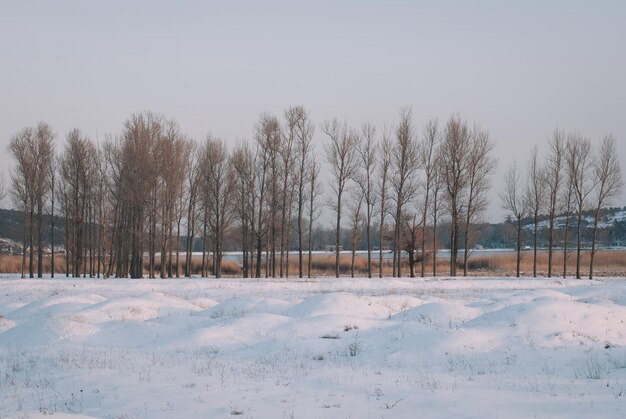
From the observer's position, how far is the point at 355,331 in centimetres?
1532

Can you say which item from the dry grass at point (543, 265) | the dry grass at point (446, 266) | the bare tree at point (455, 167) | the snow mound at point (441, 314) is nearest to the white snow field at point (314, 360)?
the snow mound at point (441, 314)

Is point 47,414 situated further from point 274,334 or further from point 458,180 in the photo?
point 458,180

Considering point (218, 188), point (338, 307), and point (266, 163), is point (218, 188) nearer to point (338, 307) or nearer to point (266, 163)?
point (266, 163)

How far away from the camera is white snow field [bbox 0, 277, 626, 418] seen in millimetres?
8844

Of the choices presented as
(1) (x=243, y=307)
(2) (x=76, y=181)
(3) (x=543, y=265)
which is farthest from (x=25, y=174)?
(3) (x=543, y=265)

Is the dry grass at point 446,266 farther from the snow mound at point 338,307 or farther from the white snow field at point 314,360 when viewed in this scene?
the white snow field at point 314,360

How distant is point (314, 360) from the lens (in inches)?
507

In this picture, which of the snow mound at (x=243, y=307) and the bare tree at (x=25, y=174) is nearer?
the snow mound at (x=243, y=307)

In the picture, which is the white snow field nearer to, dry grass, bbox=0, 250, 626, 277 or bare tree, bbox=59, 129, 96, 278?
bare tree, bbox=59, 129, 96, 278

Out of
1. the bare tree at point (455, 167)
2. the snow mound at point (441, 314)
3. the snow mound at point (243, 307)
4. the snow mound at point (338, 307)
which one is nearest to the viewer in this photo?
the snow mound at point (441, 314)

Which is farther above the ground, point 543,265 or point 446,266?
point 446,266

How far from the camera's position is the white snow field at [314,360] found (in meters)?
8.84

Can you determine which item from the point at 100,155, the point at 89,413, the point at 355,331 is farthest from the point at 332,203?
the point at 89,413

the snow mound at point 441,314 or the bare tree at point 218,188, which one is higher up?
the bare tree at point 218,188
